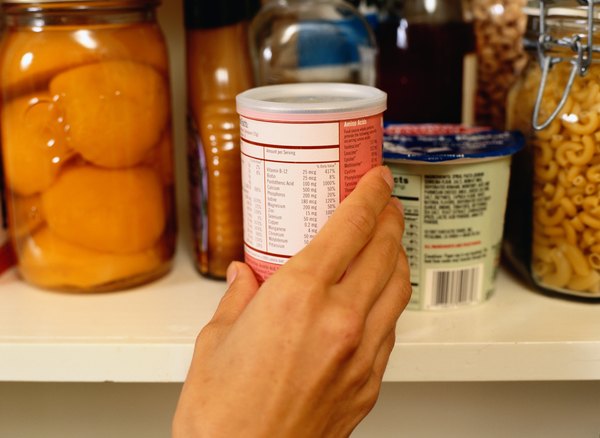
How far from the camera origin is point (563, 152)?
0.58 metres

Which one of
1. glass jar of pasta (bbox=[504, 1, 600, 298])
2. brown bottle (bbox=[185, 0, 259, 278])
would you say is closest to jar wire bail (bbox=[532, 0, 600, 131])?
glass jar of pasta (bbox=[504, 1, 600, 298])

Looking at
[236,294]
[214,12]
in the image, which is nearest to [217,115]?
[214,12]

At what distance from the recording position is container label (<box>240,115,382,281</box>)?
0.47 meters

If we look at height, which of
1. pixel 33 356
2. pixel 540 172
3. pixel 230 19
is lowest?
pixel 33 356

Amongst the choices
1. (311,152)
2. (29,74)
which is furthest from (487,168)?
(29,74)

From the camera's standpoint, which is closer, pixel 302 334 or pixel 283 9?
pixel 302 334

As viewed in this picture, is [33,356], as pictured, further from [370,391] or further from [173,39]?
[173,39]

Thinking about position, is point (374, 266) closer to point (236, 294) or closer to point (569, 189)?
point (236, 294)

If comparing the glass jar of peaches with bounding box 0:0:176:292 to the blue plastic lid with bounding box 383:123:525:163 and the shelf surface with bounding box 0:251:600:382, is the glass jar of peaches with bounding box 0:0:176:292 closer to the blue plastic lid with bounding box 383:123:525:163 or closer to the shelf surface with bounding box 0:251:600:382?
the shelf surface with bounding box 0:251:600:382

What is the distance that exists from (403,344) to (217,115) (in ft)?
0.77

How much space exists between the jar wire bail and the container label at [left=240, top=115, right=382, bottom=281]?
0.15 m

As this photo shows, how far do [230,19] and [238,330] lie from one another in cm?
30

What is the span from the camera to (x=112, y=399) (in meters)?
0.71

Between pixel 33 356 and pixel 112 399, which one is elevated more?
pixel 33 356
